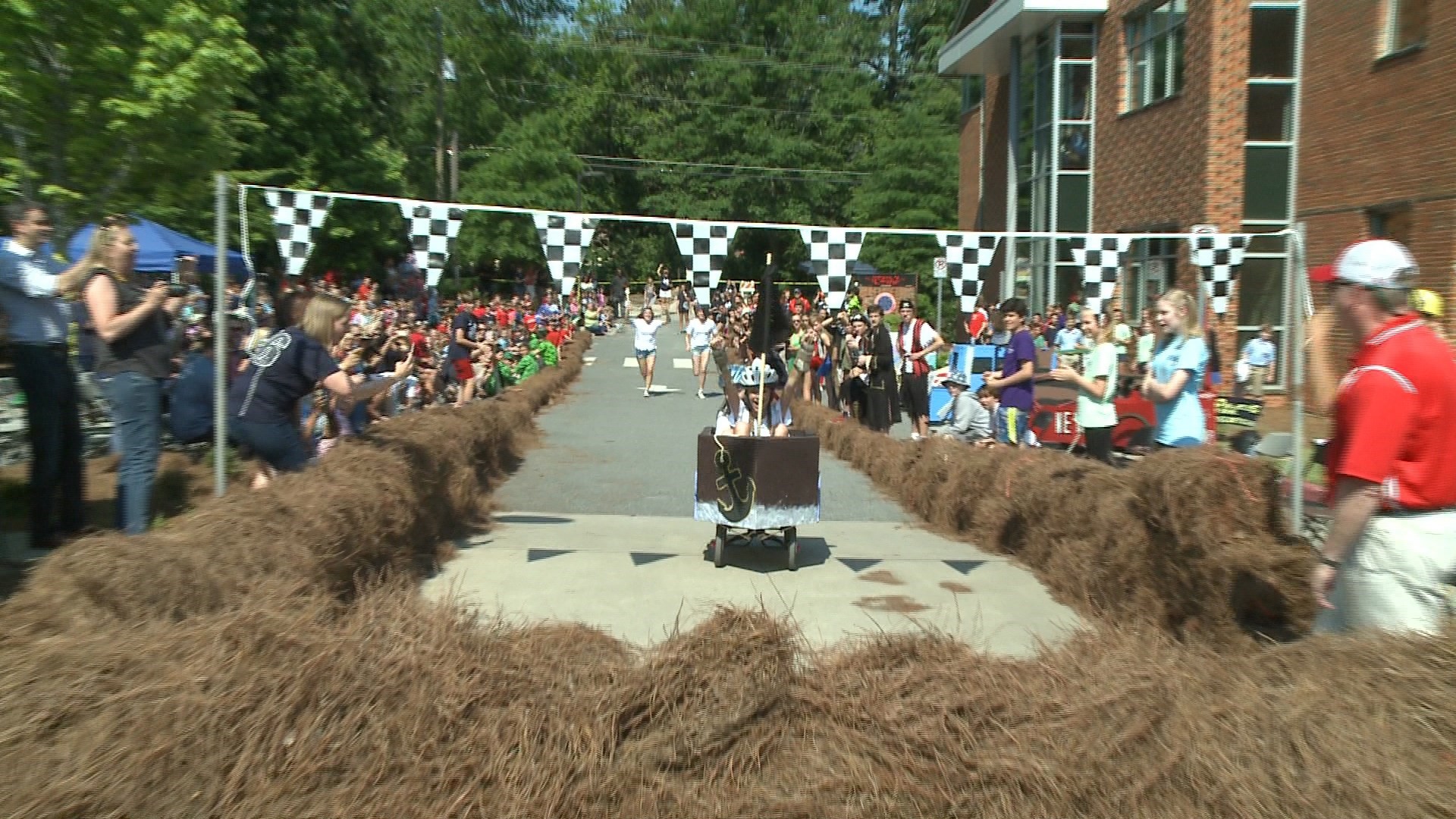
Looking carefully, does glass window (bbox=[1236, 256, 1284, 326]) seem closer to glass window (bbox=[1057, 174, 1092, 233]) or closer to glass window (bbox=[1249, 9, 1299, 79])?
glass window (bbox=[1249, 9, 1299, 79])

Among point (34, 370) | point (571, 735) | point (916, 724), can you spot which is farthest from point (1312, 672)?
point (34, 370)

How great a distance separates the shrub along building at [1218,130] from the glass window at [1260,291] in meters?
0.03

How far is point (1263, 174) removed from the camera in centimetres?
2022

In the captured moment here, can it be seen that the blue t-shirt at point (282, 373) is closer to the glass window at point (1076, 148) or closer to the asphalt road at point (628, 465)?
the asphalt road at point (628, 465)

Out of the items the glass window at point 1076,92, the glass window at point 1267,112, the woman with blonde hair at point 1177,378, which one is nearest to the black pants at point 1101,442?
the woman with blonde hair at point 1177,378

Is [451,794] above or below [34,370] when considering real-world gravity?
below

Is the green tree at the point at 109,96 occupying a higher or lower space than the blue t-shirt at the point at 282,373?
higher

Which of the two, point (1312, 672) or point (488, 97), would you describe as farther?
point (488, 97)

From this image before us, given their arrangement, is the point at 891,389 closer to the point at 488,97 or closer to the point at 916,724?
the point at 916,724

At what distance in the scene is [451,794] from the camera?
3.18m

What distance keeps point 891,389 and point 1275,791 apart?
1242 cm

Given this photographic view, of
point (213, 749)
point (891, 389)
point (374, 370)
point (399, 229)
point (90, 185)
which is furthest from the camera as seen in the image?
point (399, 229)

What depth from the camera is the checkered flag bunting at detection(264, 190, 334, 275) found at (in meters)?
12.8

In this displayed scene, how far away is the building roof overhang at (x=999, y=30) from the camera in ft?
76.8
